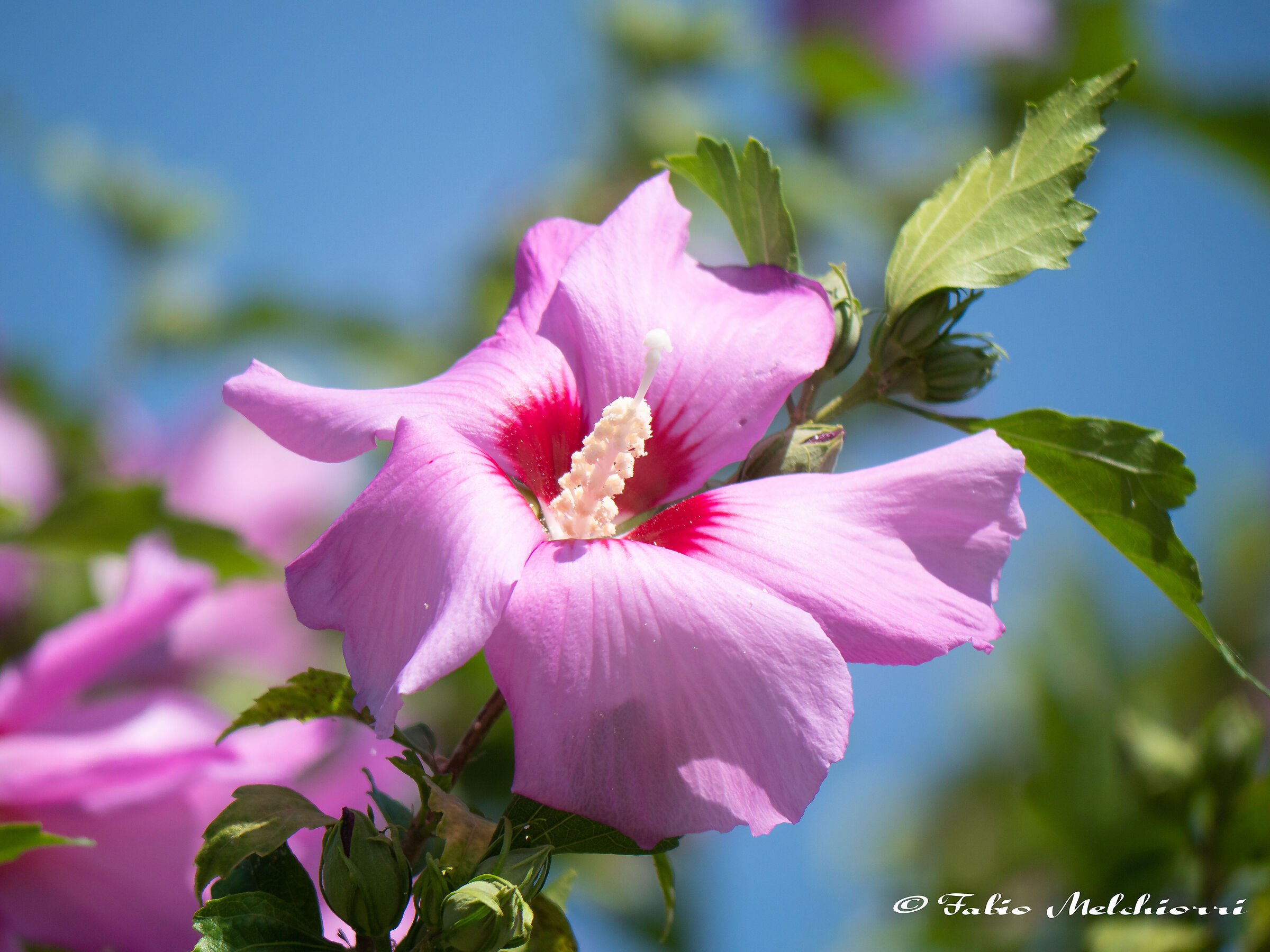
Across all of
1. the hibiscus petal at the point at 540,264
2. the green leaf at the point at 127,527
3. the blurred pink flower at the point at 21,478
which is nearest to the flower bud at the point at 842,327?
the hibiscus petal at the point at 540,264

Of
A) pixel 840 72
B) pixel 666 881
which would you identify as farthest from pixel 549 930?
pixel 840 72

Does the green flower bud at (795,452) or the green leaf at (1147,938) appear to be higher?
the green flower bud at (795,452)

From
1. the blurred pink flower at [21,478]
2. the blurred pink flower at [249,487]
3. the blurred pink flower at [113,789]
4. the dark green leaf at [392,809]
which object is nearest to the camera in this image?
the dark green leaf at [392,809]

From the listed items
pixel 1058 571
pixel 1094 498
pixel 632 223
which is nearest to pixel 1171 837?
pixel 1094 498

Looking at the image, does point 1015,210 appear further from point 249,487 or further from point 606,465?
point 249,487

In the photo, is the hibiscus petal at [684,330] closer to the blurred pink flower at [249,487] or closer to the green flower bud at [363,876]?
the green flower bud at [363,876]

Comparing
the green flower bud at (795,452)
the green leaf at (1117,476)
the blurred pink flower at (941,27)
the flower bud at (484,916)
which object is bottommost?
the flower bud at (484,916)

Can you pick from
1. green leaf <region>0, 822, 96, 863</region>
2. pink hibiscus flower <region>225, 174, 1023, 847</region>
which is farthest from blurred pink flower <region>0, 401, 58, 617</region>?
pink hibiscus flower <region>225, 174, 1023, 847</region>

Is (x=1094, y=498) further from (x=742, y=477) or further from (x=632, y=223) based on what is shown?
(x=632, y=223)
